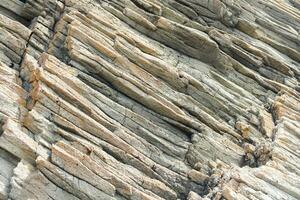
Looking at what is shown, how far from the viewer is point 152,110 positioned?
38.6 meters

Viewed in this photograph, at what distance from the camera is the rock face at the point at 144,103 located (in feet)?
110

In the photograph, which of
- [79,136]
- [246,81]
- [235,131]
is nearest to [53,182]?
[79,136]

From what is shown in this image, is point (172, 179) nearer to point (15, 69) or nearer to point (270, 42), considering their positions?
point (15, 69)

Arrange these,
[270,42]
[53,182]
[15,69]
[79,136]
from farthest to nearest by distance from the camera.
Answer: [270,42], [15,69], [79,136], [53,182]

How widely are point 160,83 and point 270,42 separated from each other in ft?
43.5

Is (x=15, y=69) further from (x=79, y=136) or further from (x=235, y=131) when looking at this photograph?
(x=235, y=131)

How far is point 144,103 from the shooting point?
127 ft

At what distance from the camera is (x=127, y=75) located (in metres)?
39.0

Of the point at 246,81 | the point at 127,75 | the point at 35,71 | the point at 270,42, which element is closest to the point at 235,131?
the point at 246,81

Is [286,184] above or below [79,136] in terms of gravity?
above

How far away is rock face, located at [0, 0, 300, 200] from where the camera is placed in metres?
33.5

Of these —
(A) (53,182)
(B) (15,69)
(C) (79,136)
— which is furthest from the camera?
(B) (15,69)

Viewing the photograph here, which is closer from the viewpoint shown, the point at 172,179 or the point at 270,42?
the point at 172,179

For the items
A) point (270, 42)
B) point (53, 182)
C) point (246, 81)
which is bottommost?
point (53, 182)
